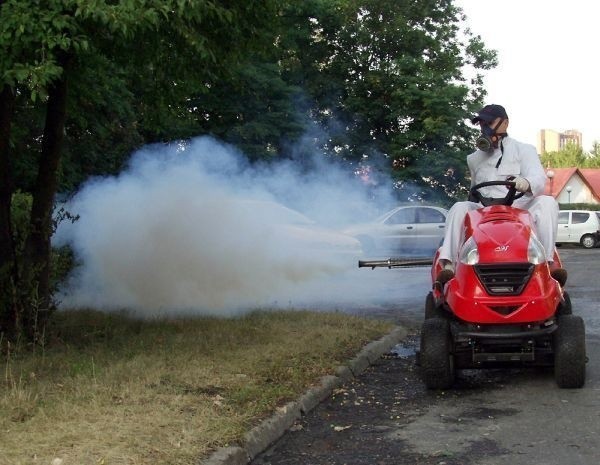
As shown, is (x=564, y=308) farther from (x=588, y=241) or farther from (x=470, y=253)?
(x=588, y=241)

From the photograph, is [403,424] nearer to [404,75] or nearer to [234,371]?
[234,371]

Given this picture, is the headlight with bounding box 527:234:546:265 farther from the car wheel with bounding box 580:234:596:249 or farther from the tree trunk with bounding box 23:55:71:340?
the car wheel with bounding box 580:234:596:249

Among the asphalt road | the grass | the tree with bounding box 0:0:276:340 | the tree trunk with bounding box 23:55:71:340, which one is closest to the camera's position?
the grass

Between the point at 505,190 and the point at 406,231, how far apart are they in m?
12.9

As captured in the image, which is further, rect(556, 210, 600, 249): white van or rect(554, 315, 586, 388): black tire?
rect(556, 210, 600, 249): white van

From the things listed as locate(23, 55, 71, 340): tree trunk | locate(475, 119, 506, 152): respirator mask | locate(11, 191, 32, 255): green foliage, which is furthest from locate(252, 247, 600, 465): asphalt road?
locate(11, 191, 32, 255): green foliage

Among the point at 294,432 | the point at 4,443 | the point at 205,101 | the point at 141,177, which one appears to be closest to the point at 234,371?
the point at 294,432

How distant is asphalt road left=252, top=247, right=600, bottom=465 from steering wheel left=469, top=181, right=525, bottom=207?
162cm

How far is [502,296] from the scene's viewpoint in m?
6.11

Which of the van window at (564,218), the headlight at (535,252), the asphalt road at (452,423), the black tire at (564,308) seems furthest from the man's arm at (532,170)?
the van window at (564,218)

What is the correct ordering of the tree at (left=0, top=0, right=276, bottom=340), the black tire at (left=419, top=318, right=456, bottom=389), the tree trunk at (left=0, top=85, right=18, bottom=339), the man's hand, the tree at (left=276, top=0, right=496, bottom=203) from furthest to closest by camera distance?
the tree at (left=276, top=0, right=496, bottom=203), the tree trunk at (left=0, top=85, right=18, bottom=339), the man's hand, the black tire at (left=419, top=318, right=456, bottom=389), the tree at (left=0, top=0, right=276, bottom=340)

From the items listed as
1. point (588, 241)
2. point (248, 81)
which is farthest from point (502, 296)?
point (588, 241)

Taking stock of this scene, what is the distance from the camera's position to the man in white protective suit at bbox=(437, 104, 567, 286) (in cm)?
650

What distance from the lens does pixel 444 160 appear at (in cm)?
2872
